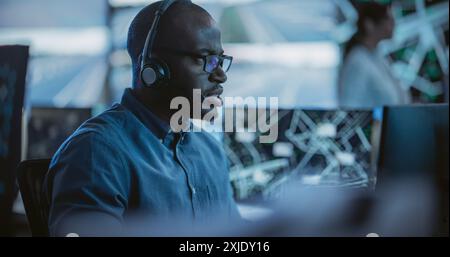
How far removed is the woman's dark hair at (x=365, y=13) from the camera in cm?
197

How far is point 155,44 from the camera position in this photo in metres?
1.01

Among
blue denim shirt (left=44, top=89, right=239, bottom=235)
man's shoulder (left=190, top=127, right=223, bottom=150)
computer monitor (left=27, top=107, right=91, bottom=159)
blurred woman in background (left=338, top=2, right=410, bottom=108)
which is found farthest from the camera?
blurred woman in background (left=338, top=2, right=410, bottom=108)

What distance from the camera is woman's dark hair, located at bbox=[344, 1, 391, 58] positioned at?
6.48ft

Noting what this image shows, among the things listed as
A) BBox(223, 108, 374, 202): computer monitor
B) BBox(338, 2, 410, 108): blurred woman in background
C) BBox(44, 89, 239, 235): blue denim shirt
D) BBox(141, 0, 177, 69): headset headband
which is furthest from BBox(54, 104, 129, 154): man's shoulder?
BBox(338, 2, 410, 108): blurred woman in background

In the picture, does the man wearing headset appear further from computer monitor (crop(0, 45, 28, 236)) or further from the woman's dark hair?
the woman's dark hair

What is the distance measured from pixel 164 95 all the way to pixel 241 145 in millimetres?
624

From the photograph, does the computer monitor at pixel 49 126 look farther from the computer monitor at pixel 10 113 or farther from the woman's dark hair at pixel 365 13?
the woman's dark hair at pixel 365 13

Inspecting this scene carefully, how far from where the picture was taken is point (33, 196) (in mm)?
948

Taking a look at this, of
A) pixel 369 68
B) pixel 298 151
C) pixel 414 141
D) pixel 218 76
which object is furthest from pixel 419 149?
pixel 369 68

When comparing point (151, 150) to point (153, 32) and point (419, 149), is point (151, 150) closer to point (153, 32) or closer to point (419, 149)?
point (153, 32)

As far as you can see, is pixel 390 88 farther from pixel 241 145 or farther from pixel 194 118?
pixel 194 118

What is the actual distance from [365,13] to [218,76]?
112cm

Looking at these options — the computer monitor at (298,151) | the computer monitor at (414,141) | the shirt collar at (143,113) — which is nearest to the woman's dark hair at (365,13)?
the computer monitor at (298,151)
